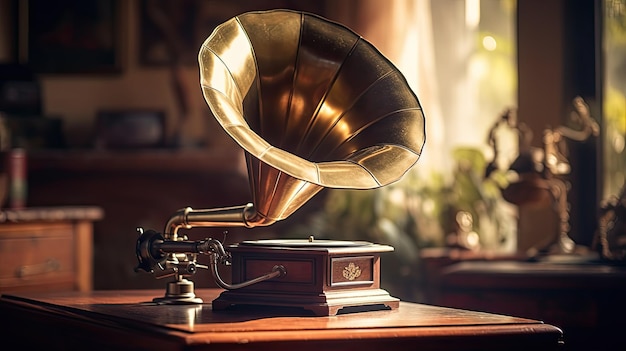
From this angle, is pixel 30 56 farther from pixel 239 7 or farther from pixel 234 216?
pixel 234 216

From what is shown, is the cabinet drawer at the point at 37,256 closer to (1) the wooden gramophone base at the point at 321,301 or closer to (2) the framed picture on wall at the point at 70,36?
(2) the framed picture on wall at the point at 70,36

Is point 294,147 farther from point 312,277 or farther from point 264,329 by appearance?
point 264,329

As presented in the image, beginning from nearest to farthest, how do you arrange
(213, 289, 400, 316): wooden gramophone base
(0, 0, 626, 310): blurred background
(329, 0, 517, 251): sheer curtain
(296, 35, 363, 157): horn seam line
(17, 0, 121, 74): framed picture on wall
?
(213, 289, 400, 316): wooden gramophone base → (296, 35, 363, 157): horn seam line → (0, 0, 626, 310): blurred background → (329, 0, 517, 251): sheer curtain → (17, 0, 121, 74): framed picture on wall

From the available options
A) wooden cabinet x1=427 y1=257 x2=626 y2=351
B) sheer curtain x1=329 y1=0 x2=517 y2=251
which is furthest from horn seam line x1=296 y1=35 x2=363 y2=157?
sheer curtain x1=329 y1=0 x2=517 y2=251

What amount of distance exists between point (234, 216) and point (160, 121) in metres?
2.68

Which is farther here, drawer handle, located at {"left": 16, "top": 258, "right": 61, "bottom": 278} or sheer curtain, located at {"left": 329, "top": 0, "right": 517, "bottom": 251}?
sheer curtain, located at {"left": 329, "top": 0, "right": 517, "bottom": 251}

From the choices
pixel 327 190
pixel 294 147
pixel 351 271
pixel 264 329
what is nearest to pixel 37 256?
pixel 327 190

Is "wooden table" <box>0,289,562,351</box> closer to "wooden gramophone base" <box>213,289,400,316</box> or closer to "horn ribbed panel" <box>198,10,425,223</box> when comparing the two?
"wooden gramophone base" <box>213,289,400,316</box>

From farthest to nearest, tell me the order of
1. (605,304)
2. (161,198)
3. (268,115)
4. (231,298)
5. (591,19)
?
(161,198) < (591,19) < (605,304) < (268,115) < (231,298)

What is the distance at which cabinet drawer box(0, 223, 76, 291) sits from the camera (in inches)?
138

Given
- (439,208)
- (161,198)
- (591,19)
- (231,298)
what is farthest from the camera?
(161,198)

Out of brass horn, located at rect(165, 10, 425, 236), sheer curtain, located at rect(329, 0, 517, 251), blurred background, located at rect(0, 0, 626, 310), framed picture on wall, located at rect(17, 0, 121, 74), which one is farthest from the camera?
Answer: framed picture on wall, located at rect(17, 0, 121, 74)

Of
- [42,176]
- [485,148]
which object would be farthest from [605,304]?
[42,176]

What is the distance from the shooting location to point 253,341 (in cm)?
165
